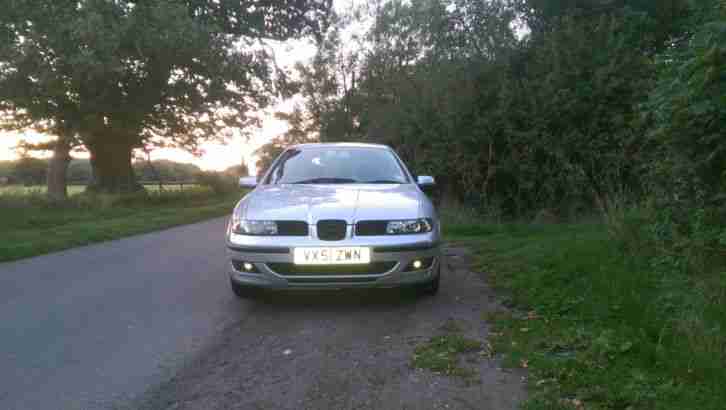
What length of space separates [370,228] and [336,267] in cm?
43

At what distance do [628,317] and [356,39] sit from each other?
35524 mm

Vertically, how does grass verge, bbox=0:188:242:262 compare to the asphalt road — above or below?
above

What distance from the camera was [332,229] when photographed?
4.25m

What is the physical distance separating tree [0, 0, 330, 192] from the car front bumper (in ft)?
37.8

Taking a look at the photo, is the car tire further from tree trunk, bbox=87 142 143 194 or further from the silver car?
tree trunk, bbox=87 142 143 194

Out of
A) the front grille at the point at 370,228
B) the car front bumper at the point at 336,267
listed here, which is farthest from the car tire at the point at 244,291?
the front grille at the point at 370,228

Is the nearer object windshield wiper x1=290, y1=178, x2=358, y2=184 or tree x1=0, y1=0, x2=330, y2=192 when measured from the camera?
windshield wiper x1=290, y1=178, x2=358, y2=184

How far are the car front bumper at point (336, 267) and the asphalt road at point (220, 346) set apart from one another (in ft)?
0.94

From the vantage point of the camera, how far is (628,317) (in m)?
3.50

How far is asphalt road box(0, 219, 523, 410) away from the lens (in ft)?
9.09

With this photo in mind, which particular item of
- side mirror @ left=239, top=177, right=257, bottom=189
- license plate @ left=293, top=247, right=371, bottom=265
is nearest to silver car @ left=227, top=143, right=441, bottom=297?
license plate @ left=293, top=247, right=371, bottom=265

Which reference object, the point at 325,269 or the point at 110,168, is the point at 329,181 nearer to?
the point at 325,269

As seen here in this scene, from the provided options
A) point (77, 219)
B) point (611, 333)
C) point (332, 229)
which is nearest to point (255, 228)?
point (332, 229)

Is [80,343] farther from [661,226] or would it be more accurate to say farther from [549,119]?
[549,119]
